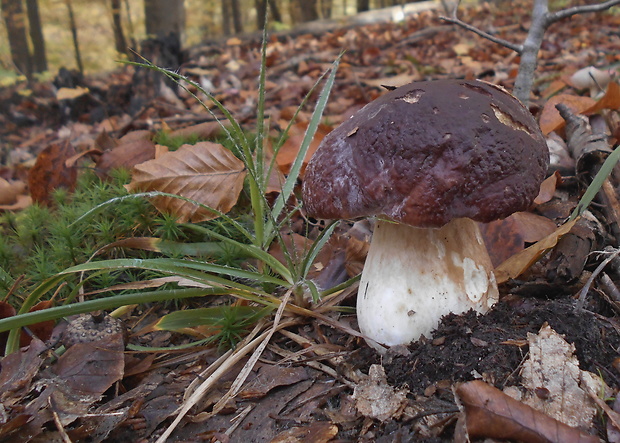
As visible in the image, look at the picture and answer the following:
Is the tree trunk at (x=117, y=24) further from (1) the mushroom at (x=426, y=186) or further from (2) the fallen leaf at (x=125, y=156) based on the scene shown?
(1) the mushroom at (x=426, y=186)

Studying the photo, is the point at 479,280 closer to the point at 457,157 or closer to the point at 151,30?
the point at 457,157

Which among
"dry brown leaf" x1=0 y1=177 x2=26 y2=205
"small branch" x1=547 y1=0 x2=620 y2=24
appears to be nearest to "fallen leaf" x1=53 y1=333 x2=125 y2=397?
"dry brown leaf" x1=0 y1=177 x2=26 y2=205

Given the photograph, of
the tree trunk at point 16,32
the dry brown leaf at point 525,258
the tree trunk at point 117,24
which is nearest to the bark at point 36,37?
the tree trunk at point 16,32

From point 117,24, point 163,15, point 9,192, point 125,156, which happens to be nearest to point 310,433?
point 125,156

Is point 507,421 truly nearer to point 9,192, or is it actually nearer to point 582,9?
point 582,9

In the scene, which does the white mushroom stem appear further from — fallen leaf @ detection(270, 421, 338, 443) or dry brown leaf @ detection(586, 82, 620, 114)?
dry brown leaf @ detection(586, 82, 620, 114)

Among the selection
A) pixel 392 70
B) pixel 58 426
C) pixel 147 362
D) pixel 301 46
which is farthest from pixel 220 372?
pixel 301 46
